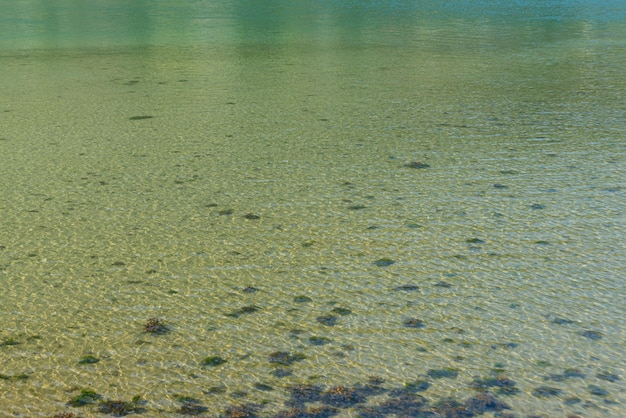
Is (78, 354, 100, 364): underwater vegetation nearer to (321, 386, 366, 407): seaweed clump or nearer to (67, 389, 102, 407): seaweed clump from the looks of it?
(67, 389, 102, 407): seaweed clump

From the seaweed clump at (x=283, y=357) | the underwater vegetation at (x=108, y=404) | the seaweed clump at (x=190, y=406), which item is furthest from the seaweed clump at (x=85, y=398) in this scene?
the seaweed clump at (x=283, y=357)

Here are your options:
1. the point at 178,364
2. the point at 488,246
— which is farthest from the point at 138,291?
the point at 488,246

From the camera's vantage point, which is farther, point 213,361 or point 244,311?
point 244,311

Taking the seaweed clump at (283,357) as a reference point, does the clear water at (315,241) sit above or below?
above

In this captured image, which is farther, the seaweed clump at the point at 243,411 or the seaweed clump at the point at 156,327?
the seaweed clump at the point at 156,327

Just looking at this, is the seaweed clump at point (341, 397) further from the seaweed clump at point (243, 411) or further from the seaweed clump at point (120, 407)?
the seaweed clump at point (120, 407)

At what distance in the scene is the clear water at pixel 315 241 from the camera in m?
1.26

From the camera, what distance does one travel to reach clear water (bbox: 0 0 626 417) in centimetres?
126

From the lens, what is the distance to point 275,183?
2.22m

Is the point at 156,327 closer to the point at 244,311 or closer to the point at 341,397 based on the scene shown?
the point at 244,311

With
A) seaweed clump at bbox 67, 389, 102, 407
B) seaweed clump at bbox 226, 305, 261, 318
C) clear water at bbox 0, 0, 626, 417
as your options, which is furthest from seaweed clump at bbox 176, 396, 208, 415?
seaweed clump at bbox 226, 305, 261, 318

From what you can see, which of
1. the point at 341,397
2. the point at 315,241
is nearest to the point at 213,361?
the point at 341,397

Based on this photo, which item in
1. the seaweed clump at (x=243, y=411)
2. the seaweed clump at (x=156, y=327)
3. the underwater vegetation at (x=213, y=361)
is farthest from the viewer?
the seaweed clump at (x=156, y=327)

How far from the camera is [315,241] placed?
1.81 m
